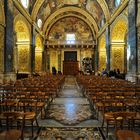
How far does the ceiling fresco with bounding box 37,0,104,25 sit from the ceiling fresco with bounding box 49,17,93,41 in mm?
4418

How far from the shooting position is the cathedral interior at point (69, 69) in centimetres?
622

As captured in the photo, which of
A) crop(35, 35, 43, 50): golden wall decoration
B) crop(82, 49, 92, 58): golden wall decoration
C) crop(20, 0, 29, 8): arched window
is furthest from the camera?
crop(82, 49, 92, 58): golden wall decoration

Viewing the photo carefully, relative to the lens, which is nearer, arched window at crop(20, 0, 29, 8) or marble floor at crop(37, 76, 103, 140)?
marble floor at crop(37, 76, 103, 140)

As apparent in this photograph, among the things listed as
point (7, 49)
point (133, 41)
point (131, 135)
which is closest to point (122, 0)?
point (133, 41)

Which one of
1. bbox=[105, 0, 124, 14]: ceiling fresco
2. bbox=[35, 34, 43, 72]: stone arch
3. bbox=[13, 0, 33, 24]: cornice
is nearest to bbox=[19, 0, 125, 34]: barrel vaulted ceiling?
bbox=[105, 0, 124, 14]: ceiling fresco

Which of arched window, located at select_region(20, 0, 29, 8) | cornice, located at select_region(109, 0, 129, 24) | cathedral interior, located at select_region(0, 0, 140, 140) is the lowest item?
cathedral interior, located at select_region(0, 0, 140, 140)

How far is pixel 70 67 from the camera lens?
4162 cm

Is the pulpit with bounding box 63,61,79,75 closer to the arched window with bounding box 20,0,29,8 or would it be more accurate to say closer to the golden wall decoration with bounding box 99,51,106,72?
the golden wall decoration with bounding box 99,51,106,72

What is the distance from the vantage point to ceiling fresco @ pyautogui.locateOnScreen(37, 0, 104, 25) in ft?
109

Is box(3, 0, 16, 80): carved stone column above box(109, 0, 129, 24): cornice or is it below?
below

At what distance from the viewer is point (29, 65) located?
27453 mm

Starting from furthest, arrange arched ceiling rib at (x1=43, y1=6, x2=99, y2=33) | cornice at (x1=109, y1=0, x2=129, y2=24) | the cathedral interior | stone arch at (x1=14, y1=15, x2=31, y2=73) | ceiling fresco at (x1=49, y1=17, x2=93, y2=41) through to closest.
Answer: ceiling fresco at (x1=49, y1=17, x2=93, y2=41) < arched ceiling rib at (x1=43, y1=6, x2=99, y2=33) < stone arch at (x1=14, y1=15, x2=31, y2=73) < cornice at (x1=109, y1=0, x2=129, y2=24) < the cathedral interior

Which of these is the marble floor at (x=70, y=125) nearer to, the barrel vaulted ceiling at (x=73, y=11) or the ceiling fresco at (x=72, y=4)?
the barrel vaulted ceiling at (x=73, y=11)

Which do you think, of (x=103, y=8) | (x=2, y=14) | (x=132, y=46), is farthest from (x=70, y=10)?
(x=2, y=14)
